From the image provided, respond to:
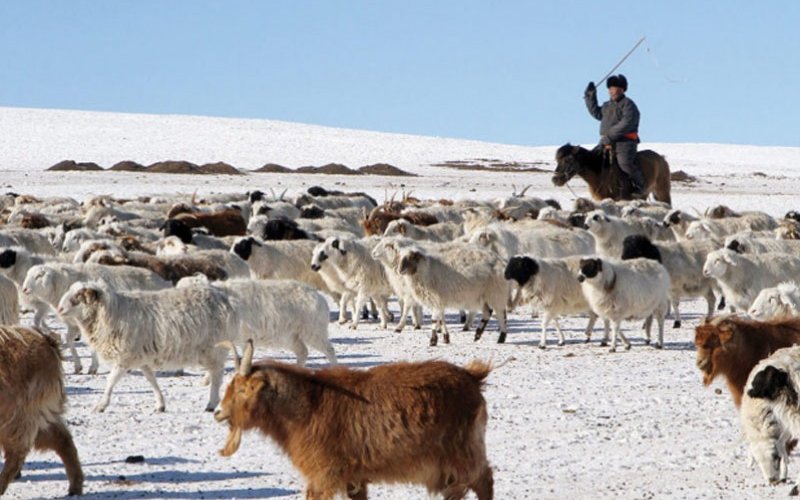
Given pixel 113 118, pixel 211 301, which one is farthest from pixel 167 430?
pixel 113 118

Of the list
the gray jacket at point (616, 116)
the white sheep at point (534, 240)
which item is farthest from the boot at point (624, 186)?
the white sheep at point (534, 240)

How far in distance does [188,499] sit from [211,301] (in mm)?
3851

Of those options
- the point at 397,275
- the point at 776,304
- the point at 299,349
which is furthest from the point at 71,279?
the point at 776,304

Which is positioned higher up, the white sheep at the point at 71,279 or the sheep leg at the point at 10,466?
the white sheep at the point at 71,279

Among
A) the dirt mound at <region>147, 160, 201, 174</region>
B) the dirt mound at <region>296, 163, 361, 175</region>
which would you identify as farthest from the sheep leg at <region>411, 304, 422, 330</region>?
the dirt mound at <region>296, 163, 361, 175</region>

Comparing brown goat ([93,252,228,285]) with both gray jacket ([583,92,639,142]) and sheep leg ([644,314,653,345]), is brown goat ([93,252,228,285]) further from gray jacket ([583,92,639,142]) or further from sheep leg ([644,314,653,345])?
gray jacket ([583,92,639,142])

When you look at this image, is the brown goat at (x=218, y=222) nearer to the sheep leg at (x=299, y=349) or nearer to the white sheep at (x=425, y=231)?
the white sheep at (x=425, y=231)

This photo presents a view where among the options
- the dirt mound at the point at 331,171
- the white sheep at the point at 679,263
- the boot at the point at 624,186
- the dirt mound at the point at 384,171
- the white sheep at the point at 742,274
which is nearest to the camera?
the white sheep at the point at 742,274

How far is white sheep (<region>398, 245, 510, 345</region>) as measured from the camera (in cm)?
1616

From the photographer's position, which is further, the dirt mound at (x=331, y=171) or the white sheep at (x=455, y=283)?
the dirt mound at (x=331, y=171)

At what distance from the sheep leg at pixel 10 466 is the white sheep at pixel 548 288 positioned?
8586mm

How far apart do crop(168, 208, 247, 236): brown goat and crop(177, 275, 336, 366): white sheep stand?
33.1 ft

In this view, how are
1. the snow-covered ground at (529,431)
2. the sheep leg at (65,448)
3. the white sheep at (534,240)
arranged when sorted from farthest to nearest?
the white sheep at (534,240), the snow-covered ground at (529,431), the sheep leg at (65,448)

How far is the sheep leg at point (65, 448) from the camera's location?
26.8ft
